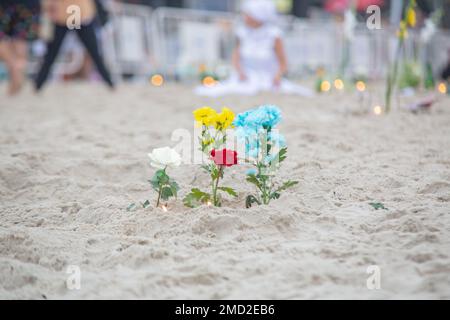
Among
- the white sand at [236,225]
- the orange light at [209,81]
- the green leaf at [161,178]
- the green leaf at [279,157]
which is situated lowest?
the white sand at [236,225]

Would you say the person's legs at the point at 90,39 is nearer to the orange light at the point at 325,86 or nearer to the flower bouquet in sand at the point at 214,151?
the orange light at the point at 325,86

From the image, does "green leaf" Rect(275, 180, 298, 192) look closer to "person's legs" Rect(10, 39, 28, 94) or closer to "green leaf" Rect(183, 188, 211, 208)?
"green leaf" Rect(183, 188, 211, 208)

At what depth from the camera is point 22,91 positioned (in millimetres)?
7531

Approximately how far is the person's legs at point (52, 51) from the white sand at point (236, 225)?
3037 mm

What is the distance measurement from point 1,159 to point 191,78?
5.53 m

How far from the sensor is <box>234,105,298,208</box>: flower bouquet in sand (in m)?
2.43

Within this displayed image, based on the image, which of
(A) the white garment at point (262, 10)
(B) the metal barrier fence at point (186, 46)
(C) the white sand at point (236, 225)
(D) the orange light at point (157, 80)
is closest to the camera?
(C) the white sand at point (236, 225)

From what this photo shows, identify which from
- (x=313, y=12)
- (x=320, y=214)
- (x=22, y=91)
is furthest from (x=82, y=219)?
(x=313, y=12)

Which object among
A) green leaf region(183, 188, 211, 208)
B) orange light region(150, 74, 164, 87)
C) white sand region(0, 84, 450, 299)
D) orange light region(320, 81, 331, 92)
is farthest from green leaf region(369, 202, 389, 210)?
orange light region(150, 74, 164, 87)

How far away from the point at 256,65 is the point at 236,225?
222 inches

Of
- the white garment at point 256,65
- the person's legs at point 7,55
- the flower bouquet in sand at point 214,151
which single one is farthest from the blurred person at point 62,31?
the flower bouquet in sand at point 214,151

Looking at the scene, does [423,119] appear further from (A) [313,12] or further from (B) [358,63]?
(A) [313,12]

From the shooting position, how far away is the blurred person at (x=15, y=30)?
6.95 metres
